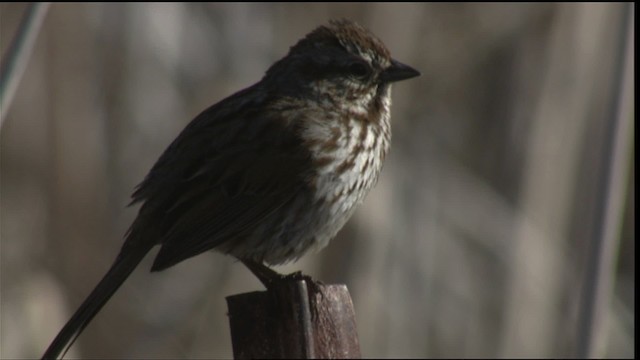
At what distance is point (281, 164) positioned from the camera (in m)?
3.05

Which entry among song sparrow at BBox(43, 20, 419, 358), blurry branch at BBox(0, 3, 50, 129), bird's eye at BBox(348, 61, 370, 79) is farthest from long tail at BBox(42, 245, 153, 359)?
bird's eye at BBox(348, 61, 370, 79)

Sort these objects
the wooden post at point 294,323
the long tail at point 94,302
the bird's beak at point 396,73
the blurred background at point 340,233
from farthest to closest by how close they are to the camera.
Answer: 1. the blurred background at point 340,233
2. the bird's beak at point 396,73
3. the long tail at point 94,302
4. the wooden post at point 294,323

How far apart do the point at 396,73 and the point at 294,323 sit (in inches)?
51.0

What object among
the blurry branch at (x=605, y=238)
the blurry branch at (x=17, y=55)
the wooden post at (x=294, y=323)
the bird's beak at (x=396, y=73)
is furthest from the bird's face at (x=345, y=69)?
the wooden post at (x=294, y=323)

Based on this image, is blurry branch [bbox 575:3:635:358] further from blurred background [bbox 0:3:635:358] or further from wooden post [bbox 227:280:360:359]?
blurred background [bbox 0:3:635:358]

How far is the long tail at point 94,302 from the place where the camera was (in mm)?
2543

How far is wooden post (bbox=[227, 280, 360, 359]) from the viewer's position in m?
1.88

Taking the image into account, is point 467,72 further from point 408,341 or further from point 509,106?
point 408,341

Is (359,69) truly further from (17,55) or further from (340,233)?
(340,233)

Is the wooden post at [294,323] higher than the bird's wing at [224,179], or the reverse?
the bird's wing at [224,179]

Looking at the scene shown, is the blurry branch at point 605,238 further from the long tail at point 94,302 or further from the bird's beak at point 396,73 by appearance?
the long tail at point 94,302

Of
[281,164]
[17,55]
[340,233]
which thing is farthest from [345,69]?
[340,233]

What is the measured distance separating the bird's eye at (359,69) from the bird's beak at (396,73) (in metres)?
0.04

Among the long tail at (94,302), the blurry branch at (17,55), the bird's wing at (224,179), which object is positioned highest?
the blurry branch at (17,55)
